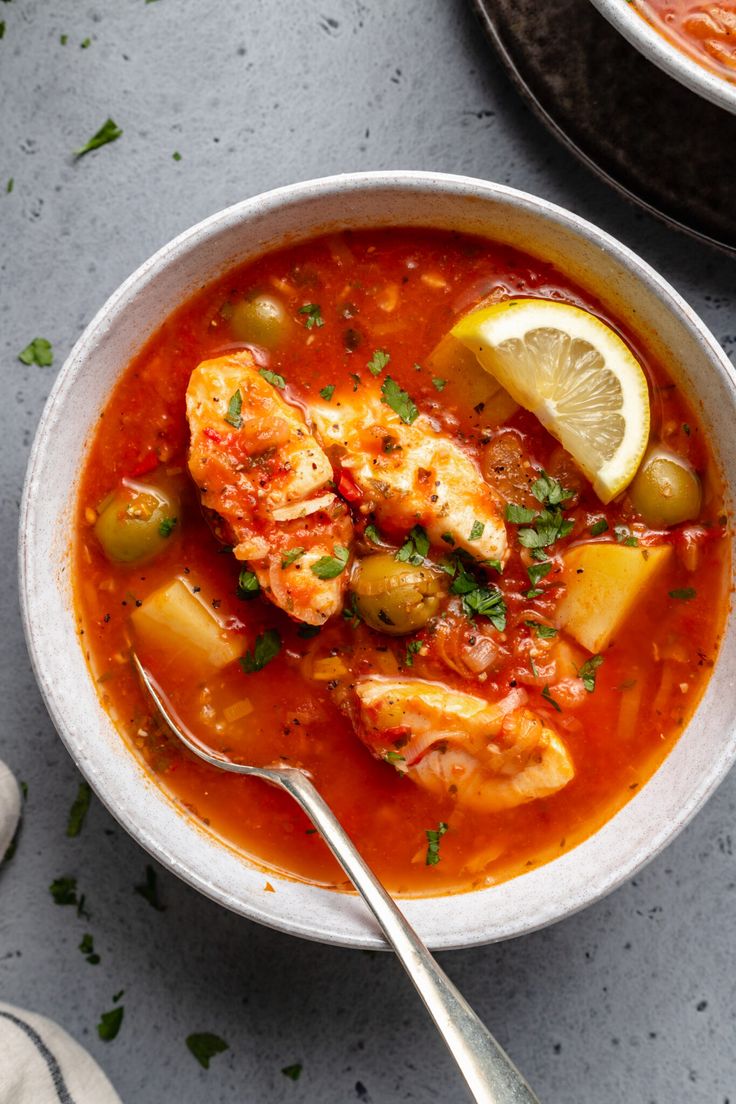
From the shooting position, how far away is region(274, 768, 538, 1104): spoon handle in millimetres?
2756

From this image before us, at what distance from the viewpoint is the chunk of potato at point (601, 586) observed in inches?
128

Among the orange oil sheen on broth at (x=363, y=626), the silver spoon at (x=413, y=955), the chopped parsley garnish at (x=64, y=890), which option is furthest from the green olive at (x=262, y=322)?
the chopped parsley garnish at (x=64, y=890)

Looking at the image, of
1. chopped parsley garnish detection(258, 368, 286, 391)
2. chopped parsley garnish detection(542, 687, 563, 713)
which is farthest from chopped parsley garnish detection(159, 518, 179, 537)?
chopped parsley garnish detection(542, 687, 563, 713)

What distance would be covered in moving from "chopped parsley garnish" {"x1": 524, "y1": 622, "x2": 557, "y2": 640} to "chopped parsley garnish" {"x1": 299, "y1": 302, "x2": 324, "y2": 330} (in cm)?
111

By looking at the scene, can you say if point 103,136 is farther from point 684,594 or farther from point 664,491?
point 684,594

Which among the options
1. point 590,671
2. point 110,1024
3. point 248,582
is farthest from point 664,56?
point 110,1024

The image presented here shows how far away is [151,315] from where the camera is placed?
3.18 meters

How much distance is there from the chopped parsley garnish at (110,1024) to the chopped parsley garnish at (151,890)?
1.19 ft

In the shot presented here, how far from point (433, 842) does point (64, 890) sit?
4.22ft

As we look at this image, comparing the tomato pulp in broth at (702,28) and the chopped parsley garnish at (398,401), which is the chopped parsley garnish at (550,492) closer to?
the chopped parsley garnish at (398,401)

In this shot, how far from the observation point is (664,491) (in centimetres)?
321

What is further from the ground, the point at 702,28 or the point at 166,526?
the point at 702,28

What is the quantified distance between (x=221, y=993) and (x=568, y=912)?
1304 mm

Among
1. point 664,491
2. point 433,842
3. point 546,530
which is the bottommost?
point 433,842
